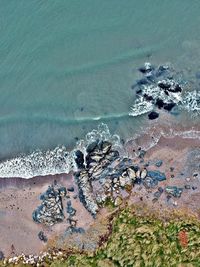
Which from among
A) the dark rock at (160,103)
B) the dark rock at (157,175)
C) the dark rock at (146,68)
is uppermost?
the dark rock at (146,68)

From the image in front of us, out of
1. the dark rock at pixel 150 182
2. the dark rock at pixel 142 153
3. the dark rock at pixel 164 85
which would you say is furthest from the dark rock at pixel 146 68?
the dark rock at pixel 150 182

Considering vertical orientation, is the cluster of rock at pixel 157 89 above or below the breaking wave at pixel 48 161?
above

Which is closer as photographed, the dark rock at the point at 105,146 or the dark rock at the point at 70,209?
the dark rock at the point at 70,209

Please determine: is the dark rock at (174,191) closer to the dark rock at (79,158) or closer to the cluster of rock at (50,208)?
the dark rock at (79,158)

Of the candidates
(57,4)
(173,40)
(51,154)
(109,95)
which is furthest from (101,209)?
(57,4)

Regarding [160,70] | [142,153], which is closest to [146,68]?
[160,70]

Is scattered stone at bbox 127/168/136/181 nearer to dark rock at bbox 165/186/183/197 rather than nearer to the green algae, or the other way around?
the green algae
